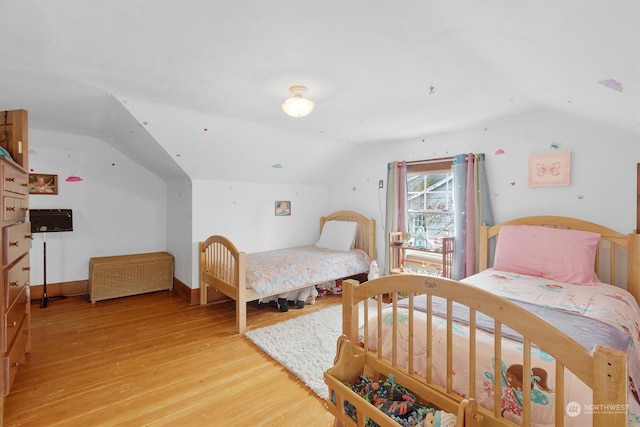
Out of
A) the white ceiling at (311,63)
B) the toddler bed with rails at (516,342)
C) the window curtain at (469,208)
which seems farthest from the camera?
the window curtain at (469,208)

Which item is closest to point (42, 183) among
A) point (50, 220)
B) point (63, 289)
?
point (50, 220)

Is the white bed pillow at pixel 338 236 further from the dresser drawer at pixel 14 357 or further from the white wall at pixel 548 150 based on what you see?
the dresser drawer at pixel 14 357

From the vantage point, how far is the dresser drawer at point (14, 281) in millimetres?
1675

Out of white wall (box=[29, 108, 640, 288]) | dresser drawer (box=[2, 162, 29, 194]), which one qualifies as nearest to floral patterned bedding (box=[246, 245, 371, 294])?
white wall (box=[29, 108, 640, 288])

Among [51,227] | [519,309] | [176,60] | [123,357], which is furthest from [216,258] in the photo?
[519,309]

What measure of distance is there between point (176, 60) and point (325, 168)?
2917 millimetres

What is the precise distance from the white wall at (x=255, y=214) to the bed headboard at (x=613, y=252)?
2.99 meters

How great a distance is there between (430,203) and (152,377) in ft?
11.1

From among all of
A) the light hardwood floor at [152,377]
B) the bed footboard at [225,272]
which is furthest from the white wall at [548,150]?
the light hardwood floor at [152,377]

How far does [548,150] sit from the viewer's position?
2.81 meters

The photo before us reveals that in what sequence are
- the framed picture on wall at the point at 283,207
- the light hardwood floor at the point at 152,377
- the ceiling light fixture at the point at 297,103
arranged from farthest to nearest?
the framed picture on wall at the point at 283,207, the ceiling light fixture at the point at 297,103, the light hardwood floor at the point at 152,377

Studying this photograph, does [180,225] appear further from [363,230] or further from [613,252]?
[613,252]

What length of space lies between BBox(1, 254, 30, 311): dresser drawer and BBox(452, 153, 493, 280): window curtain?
3612 millimetres

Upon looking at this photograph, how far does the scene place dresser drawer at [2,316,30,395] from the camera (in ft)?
5.40
